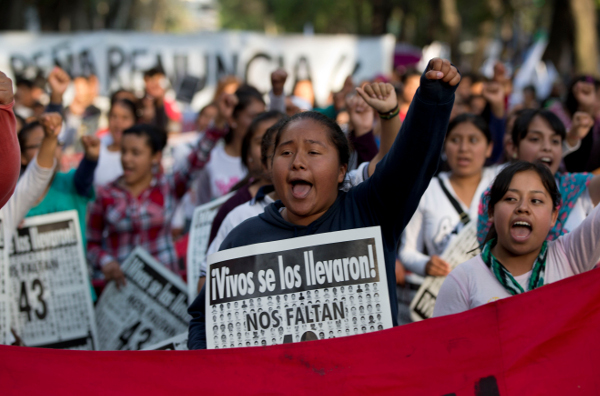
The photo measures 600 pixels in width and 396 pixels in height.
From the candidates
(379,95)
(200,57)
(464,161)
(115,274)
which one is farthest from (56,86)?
(200,57)

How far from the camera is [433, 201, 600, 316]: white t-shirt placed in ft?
8.05

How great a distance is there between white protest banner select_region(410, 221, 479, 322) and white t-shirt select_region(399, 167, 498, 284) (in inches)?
3.5

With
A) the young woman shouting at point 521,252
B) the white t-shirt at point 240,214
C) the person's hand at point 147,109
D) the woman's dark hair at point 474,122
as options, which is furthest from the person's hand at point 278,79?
the person's hand at point 147,109

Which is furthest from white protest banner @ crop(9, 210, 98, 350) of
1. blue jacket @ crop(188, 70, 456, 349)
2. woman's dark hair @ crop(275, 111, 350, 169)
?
woman's dark hair @ crop(275, 111, 350, 169)

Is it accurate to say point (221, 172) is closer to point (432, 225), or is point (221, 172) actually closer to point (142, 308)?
point (142, 308)

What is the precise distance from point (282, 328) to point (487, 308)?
2.11 feet

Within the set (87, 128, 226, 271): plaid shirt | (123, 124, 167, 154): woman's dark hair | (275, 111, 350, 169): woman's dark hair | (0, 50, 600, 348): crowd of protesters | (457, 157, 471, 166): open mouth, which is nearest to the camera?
(0, 50, 600, 348): crowd of protesters

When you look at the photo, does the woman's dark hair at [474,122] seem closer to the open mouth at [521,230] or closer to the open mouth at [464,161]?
the open mouth at [464,161]

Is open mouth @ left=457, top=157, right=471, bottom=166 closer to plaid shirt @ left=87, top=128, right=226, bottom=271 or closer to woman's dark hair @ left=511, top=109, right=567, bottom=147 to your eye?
woman's dark hair @ left=511, top=109, right=567, bottom=147

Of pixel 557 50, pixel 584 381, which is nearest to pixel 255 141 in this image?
pixel 584 381

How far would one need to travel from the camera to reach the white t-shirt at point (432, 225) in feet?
12.5

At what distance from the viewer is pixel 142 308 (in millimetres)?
3865

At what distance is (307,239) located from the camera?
2066 millimetres

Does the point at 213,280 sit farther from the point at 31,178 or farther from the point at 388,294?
the point at 31,178
